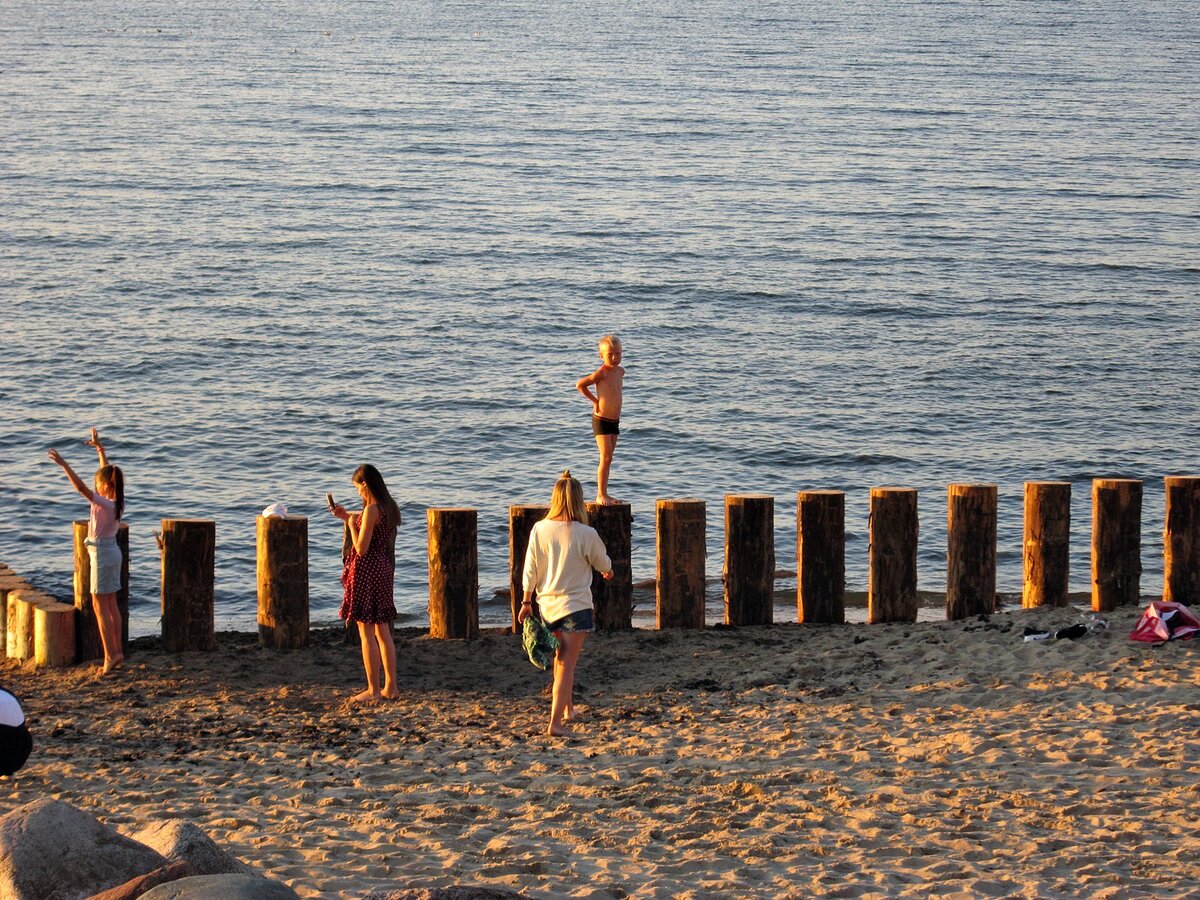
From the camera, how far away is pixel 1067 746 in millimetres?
8211

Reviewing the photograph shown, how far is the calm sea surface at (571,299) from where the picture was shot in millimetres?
19422

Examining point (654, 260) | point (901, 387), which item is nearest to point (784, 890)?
point (901, 387)

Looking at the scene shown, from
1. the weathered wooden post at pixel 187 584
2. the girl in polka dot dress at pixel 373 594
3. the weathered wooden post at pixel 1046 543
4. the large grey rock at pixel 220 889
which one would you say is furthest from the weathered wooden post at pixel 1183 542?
the large grey rock at pixel 220 889

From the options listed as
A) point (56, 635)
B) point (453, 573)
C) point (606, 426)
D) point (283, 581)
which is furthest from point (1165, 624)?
point (56, 635)

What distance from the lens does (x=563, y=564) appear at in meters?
8.82

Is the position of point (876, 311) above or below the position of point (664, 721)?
above

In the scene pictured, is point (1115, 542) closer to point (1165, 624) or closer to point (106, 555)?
point (1165, 624)

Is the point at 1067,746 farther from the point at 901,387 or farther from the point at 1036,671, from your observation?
the point at 901,387

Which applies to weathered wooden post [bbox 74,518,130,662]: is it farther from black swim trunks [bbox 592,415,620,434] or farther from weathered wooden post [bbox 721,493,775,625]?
weathered wooden post [bbox 721,493,775,625]

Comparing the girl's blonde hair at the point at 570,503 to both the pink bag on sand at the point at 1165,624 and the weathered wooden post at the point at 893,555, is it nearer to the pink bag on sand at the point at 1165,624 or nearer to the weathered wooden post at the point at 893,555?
the weathered wooden post at the point at 893,555

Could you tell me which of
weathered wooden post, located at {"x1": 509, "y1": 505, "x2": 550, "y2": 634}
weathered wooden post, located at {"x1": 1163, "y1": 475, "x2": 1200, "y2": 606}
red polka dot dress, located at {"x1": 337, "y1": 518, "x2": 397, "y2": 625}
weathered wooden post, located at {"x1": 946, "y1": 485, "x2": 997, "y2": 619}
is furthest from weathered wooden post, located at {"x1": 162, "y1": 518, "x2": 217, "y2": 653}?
weathered wooden post, located at {"x1": 1163, "y1": 475, "x2": 1200, "y2": 606}

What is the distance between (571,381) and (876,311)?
759 cm

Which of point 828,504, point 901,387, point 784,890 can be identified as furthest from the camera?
point 901,387

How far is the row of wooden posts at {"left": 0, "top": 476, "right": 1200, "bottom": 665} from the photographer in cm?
1039
